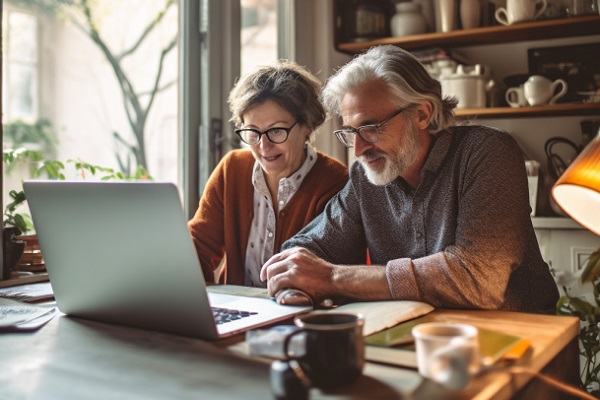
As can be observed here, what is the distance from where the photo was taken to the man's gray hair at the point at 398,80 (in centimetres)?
158

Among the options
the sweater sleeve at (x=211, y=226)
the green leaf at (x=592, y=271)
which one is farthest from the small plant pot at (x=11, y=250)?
the green leaf at (x=592, y=271)

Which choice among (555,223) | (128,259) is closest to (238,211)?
(128,259)

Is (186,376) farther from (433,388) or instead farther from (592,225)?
(592,225)

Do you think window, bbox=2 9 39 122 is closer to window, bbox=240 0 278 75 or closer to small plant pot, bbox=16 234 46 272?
small plant pot, bbox=16 234 46 272

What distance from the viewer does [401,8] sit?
2.89 metres

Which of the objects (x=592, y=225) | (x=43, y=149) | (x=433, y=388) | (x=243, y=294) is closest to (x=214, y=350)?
(x=433, y=388)

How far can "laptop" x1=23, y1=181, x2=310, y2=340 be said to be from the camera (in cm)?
99

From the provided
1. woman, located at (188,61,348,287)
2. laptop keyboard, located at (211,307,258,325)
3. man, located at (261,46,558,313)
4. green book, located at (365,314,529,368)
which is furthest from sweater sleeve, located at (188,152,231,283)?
green book, located at (365,314,529,368)

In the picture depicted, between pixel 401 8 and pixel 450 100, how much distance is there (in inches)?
52.2

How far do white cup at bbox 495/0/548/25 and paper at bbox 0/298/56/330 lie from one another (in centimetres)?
209

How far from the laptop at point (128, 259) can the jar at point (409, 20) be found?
1.91 m

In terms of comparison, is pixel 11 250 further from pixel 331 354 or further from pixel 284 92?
pixel 331 354

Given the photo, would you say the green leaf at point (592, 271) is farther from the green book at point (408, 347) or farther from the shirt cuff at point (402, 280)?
the green book at point (408, 347)

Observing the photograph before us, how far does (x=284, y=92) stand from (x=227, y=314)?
2.88ft
